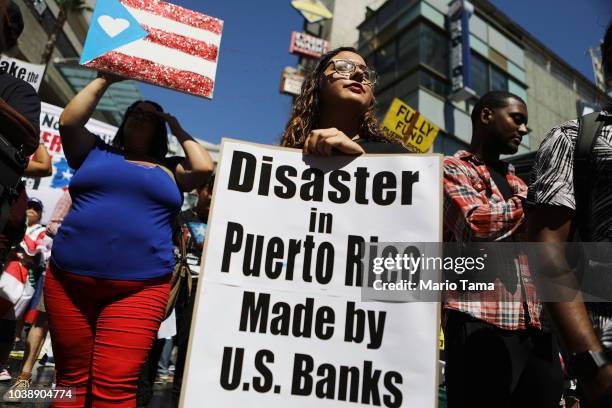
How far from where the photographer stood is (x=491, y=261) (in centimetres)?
168

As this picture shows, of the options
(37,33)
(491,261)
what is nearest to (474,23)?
(37,33)

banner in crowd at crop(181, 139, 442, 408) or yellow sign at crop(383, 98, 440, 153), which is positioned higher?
yellow sign at crop(383, 98, 440, 153)

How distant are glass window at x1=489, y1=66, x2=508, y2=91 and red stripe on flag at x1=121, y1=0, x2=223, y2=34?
60.5ft

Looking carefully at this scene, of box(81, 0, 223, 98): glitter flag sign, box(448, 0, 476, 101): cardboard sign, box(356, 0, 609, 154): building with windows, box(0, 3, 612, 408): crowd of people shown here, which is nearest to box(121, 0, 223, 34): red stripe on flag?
box(81, 0, 223, 98): glitter flag sign

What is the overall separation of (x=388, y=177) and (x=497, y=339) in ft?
2.35

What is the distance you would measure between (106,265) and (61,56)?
856 inches

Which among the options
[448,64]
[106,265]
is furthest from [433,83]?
[106,265]

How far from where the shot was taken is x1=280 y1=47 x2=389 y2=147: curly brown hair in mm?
2029

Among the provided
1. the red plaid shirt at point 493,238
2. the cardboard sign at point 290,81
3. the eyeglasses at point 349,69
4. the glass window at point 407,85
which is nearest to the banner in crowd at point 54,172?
the eyeglasses at point 349,69

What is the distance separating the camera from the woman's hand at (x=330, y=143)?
5.11ft

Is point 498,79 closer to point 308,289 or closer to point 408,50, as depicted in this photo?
point 408,50

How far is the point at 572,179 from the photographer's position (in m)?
1.21

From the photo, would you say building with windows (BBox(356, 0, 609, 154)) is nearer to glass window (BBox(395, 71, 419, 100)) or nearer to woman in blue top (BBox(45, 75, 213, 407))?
glass window (BBox(395, 71, 419, 100))

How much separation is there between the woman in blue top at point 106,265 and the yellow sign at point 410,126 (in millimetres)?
4130
